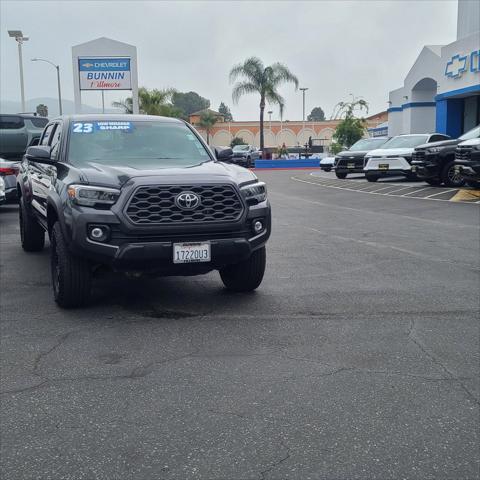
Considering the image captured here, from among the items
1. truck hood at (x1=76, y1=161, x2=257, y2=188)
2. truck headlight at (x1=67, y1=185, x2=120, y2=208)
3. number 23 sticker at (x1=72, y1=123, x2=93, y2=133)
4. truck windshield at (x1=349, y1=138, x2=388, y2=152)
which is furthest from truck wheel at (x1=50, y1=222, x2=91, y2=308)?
truck windshield at (x1=349, y1=138, x2=388, y2=152)

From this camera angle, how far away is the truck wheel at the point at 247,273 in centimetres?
647

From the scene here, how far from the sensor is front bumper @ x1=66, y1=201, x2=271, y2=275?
5.47 m

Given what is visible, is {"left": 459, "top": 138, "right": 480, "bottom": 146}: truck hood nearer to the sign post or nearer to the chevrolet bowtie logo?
the chevrolet bowtie logo

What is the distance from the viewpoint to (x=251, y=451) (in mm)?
3254

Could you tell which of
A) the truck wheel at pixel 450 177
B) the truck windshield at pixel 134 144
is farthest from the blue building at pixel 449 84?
the truck windshield at pixel 134 144

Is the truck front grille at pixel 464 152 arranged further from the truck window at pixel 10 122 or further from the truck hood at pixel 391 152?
the truck window at pixel 10 122

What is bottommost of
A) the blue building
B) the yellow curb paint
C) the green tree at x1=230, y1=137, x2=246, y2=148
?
the yellow curb paint

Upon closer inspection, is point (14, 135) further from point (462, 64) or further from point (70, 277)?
point (462, 64)

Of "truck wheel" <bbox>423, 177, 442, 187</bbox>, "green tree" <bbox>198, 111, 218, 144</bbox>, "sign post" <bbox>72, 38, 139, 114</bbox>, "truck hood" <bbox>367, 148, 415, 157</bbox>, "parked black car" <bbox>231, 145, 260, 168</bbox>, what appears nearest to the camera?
"truck wheel" <bbox>423, 177, 442, 187</bbox>

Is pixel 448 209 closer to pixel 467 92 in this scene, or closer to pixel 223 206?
pixel 223 206

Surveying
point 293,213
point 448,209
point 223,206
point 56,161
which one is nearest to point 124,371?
point 223,206

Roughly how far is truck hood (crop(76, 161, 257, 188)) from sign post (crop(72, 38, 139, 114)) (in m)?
24.6

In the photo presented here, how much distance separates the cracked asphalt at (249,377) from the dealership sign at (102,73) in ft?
77.4

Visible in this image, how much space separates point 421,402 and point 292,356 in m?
1.09
